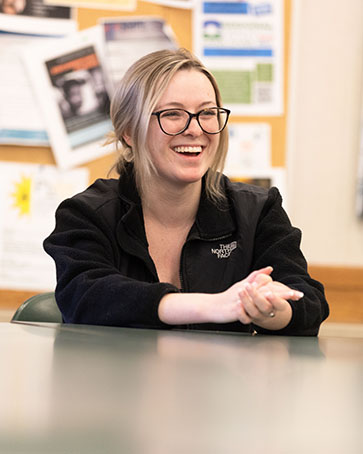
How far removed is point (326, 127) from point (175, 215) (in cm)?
116

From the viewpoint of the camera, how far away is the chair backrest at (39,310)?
1.35m

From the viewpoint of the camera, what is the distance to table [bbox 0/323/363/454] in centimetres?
51

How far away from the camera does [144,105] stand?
1.47 meters

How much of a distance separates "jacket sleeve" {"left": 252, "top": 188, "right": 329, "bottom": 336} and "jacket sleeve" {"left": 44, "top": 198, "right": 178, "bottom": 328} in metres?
0.23

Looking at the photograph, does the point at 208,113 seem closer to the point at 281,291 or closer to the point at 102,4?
the point at 281,291

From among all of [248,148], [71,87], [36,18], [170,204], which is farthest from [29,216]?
[170,204]

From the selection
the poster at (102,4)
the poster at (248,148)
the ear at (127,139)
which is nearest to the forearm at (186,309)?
the ear at (127,139)

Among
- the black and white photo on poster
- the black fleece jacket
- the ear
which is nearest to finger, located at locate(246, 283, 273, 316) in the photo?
the black fleece jacket

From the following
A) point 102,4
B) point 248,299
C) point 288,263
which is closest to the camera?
point 248,299

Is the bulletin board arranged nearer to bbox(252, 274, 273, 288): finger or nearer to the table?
bbox(252, 274, 273, 288): finger

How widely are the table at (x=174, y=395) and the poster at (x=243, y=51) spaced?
1.64 m

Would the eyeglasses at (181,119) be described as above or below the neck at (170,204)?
above

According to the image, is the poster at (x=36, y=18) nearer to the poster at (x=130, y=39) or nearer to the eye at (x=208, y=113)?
the poster at (x=130, y=39)

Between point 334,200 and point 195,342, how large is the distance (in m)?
1.70
